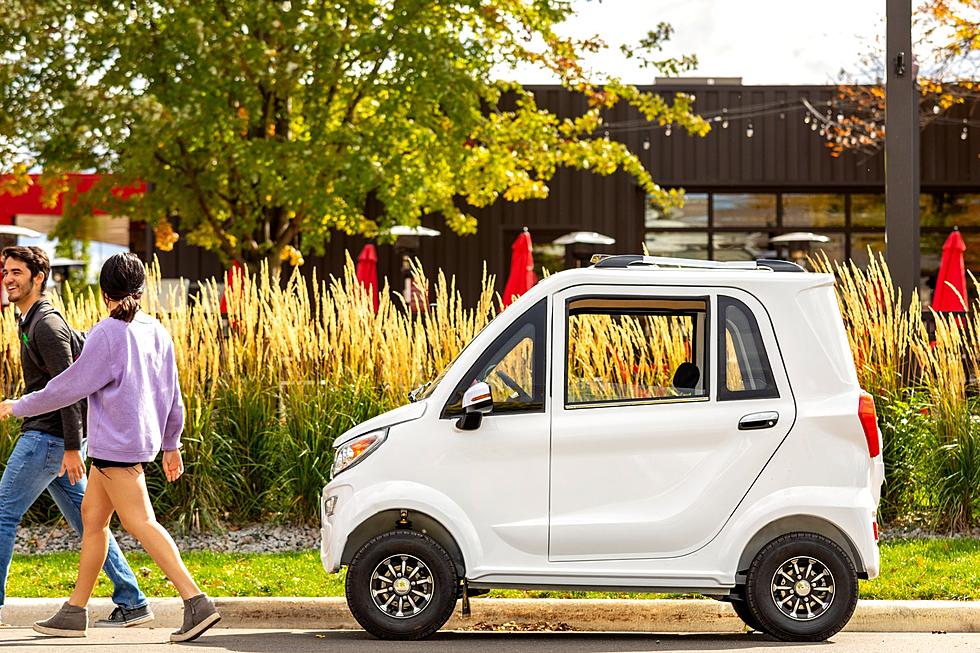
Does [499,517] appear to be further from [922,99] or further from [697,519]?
[922,99]

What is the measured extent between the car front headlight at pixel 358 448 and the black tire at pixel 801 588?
78.9 inches

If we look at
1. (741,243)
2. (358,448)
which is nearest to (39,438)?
(358,448)

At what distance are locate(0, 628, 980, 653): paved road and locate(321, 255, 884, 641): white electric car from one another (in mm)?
163

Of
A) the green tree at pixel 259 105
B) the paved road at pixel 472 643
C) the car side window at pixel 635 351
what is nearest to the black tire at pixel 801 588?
the paved road at pixel 472 643

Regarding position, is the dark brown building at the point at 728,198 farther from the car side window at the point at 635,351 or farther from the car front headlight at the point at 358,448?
the car front headlight at the point at 358,448

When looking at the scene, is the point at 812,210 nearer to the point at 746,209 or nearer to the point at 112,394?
the point at 746,209

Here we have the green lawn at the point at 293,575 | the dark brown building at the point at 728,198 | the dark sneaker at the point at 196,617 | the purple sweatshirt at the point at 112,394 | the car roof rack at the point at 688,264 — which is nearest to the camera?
the purple sweatshirt at the point at 112,394

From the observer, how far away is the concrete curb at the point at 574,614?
744cm

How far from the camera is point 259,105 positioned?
20516mm

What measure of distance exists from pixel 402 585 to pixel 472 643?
470mm

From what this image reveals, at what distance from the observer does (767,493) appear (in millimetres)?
6844

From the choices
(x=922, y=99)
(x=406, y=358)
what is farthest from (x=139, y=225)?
(x=406, y=358)

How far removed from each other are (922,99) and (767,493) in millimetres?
21564

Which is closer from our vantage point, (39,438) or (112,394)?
(112,394)
